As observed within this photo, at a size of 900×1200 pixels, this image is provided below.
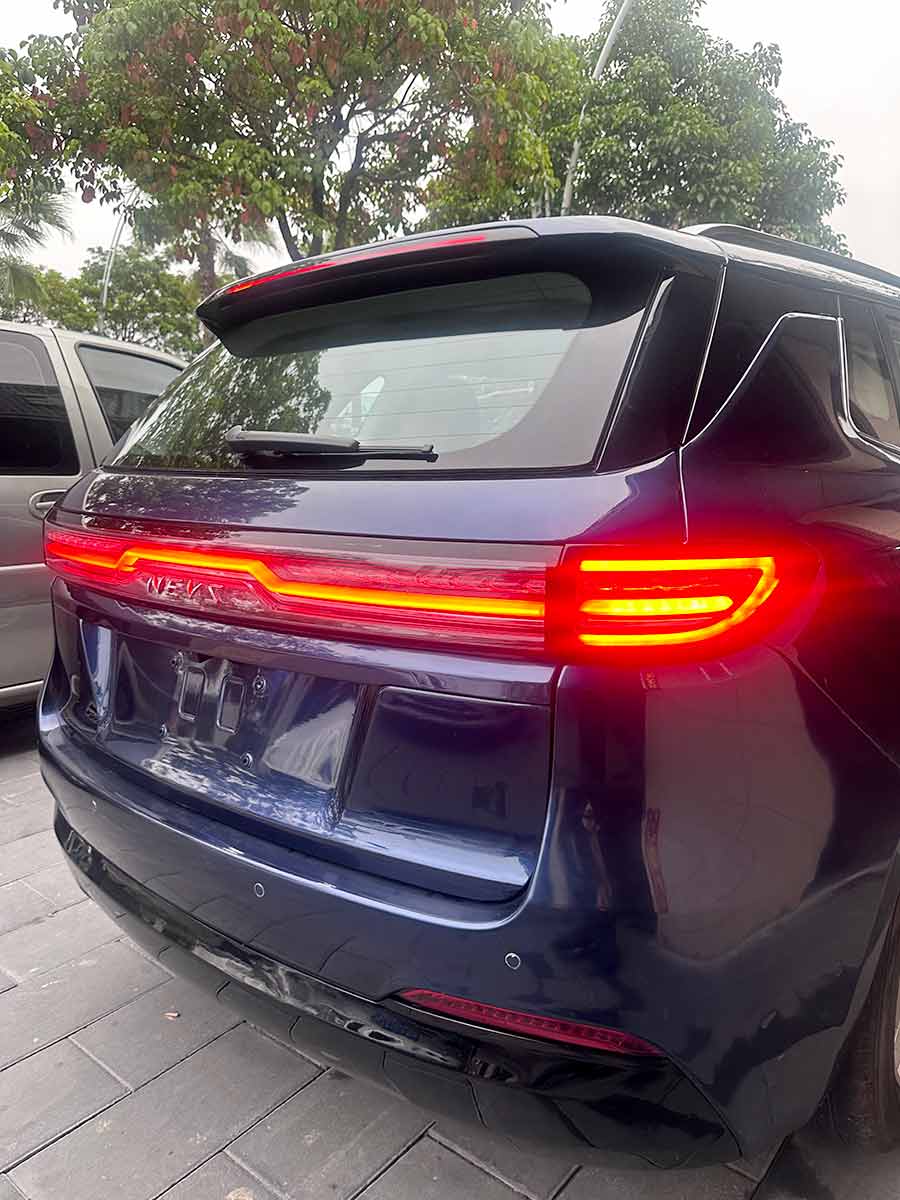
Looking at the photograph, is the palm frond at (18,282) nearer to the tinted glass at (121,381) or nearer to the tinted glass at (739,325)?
the tinted glass at (121,381)

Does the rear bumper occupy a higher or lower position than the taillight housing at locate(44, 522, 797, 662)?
lower

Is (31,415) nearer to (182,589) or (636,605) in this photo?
(182,589)

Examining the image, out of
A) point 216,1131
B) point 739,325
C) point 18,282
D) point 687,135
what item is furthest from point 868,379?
point 18,282

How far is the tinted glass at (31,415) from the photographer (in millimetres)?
3625

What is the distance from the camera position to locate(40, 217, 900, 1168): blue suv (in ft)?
3.74

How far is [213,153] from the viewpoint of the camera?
8414 millimetres

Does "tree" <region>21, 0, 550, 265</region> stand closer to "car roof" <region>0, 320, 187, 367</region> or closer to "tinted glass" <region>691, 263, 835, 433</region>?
"car roof" <region>0, 320, 187, 367</region>

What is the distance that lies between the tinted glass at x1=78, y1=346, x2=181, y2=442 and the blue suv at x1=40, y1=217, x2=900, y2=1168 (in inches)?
104

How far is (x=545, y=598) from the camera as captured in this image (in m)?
1.14

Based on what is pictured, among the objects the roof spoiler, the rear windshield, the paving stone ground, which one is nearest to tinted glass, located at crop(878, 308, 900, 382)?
the rear windshield

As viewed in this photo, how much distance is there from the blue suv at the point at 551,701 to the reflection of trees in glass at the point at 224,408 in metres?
0.04

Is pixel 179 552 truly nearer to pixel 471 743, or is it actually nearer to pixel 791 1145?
pixel 471 743

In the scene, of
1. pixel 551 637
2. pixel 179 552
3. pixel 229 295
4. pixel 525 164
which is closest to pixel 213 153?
pixel 525 164

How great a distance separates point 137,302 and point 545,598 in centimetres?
3425
